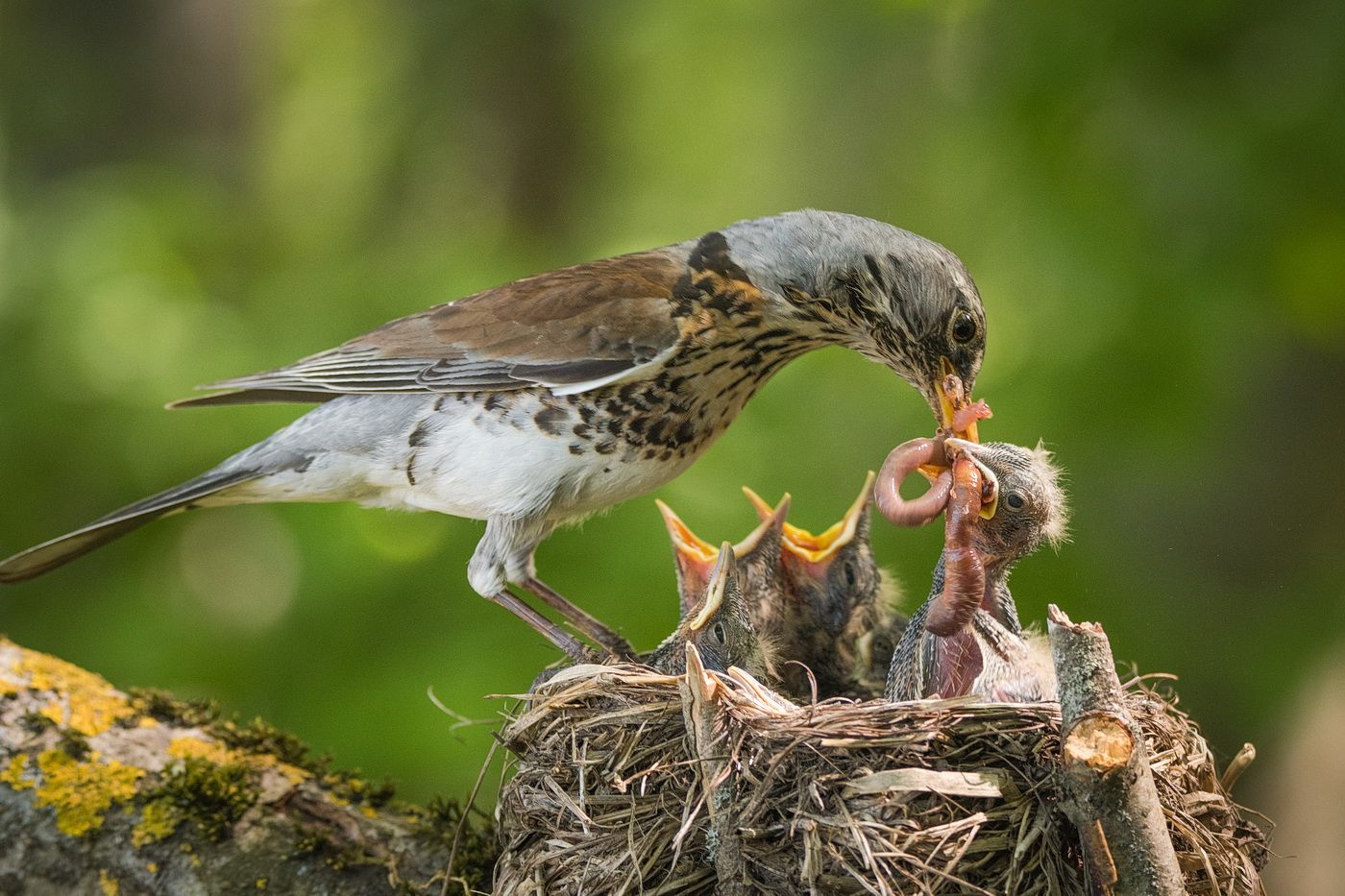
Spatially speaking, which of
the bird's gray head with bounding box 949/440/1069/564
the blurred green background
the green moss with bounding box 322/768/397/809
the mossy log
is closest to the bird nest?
the mossy log

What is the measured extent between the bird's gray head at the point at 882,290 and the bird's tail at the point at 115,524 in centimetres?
167

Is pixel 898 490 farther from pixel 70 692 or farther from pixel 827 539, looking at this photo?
pixel 70 692

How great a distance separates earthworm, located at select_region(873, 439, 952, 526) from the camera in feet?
9.77

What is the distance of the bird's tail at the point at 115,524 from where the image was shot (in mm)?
3377

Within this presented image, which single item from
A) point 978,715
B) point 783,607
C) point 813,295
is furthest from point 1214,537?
point 978,715

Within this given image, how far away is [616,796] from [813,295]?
4.93 ft

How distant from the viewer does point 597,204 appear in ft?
26.4

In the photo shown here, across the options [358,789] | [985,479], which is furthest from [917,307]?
[358,789]

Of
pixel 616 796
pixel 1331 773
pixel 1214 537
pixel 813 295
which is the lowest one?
pixel 1331 773

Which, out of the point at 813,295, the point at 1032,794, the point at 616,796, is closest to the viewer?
the point at 1032,794

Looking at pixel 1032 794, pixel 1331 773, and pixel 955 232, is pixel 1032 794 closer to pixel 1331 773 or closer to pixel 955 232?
pixel 1331 773

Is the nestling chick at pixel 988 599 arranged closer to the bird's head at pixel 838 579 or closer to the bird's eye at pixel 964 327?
the bird's eye at pixel 964 327

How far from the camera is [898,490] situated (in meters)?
2.99

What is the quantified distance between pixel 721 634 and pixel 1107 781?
1315mm
